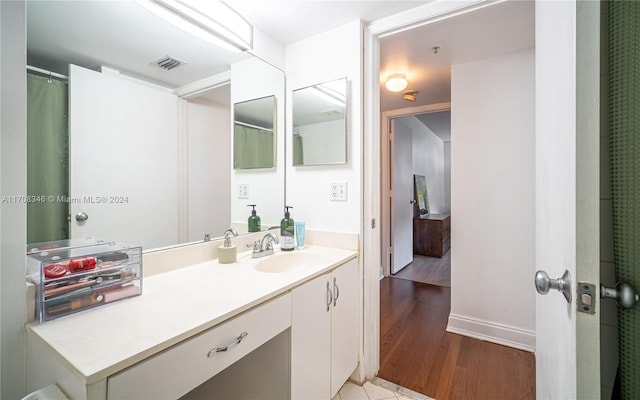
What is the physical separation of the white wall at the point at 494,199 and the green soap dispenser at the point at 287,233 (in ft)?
4.75

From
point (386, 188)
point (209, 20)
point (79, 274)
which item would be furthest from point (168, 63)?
point (386, 188)

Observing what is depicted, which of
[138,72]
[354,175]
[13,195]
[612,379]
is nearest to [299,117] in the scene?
[354,175]

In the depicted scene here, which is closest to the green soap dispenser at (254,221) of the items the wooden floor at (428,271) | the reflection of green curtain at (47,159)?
the reflection of green curtain at (47,159)

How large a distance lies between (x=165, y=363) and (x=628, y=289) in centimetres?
111

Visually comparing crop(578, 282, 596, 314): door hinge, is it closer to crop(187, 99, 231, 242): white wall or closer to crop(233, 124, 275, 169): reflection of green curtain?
crop(187, 99, 231, 242): white wall

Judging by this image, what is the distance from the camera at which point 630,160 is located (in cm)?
62

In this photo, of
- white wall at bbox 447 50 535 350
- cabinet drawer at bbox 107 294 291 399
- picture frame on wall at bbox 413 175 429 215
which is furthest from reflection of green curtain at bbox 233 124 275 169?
picture frame on wall at bbox 413 175 429 215

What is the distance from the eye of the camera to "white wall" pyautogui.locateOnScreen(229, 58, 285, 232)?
1.58 meters

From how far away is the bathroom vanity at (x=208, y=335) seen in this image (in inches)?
23.5

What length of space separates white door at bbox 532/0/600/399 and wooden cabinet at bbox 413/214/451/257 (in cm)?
388

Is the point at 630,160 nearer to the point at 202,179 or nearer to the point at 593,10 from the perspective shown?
the point at 593,10

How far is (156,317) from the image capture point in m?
0.76

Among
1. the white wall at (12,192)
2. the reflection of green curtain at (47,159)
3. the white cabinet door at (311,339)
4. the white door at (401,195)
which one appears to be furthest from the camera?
the white door at (401,195)

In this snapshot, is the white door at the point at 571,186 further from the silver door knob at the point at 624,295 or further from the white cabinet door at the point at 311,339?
the white cabinet door at the point at 311,339
